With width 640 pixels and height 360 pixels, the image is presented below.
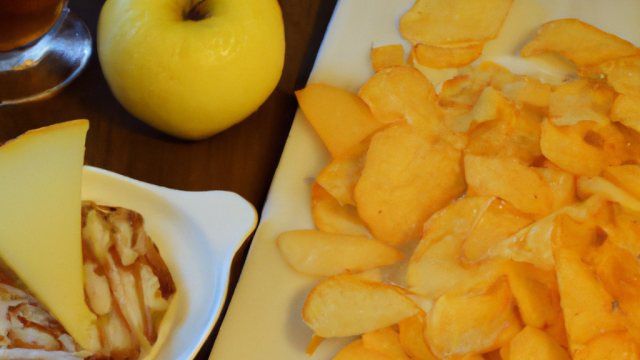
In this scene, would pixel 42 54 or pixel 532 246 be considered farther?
pixel 42 54

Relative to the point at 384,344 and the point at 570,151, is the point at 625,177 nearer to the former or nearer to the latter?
the point at 570,151

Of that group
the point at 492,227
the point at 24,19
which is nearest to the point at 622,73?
the point at 492,227

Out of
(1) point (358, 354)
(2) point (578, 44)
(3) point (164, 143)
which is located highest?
(2) point (578, 44)

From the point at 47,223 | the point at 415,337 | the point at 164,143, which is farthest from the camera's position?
the point at 164,143

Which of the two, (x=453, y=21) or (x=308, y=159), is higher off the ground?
(x=453, y=21)

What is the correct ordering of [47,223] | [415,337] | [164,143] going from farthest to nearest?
[164,143] < [415,337] < [47,223]

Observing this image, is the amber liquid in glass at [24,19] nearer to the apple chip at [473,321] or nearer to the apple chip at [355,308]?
the apple chip at [355,308]
